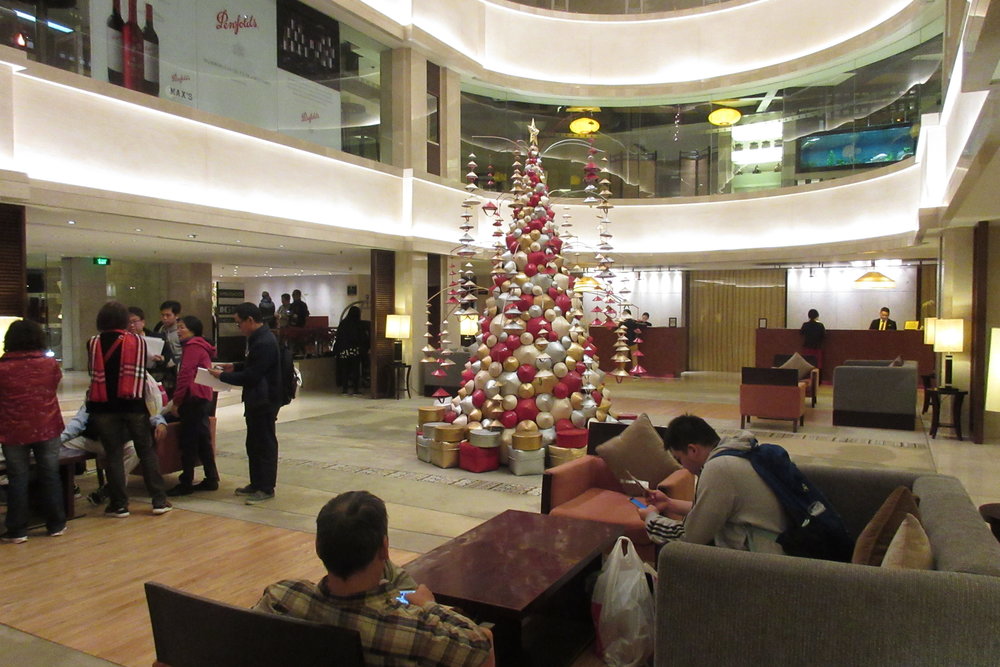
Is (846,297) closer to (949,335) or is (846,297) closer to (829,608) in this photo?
(949,335)

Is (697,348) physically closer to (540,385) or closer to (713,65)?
(713,65)

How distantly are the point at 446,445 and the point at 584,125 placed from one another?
10.8 m

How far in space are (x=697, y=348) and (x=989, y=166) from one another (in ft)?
40.7

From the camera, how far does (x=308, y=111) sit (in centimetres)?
1004

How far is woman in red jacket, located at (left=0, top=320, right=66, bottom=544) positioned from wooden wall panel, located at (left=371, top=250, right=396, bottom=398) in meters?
7.31

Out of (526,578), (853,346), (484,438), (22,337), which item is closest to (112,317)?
(22,337)

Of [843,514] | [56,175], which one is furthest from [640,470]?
[56,175]

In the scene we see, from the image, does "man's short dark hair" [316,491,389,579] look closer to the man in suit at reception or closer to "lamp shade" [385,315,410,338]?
"lamp shade" [385,315,410,338]

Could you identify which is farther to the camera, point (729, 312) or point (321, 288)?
point (321, 288)

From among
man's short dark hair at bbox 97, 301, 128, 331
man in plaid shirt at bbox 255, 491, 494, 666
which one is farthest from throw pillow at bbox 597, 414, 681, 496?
man's short dark hair at bbox 97, 301, 128, 331

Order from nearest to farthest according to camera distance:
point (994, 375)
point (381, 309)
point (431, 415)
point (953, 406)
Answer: point (994, 375), point (431, 415), point (953, 406), point (381, 309)

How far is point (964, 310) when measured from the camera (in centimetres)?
870

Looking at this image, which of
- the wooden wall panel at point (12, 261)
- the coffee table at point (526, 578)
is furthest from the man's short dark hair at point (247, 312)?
the coffee table at point (526, 578)

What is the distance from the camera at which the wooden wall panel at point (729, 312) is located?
631 inches
